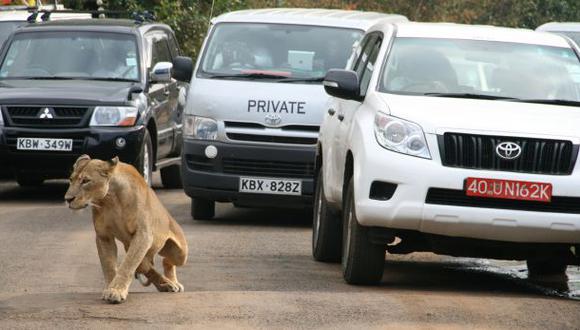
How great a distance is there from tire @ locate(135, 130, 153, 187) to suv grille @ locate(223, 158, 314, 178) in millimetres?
1923

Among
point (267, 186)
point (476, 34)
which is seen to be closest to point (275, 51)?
point (267, 186)

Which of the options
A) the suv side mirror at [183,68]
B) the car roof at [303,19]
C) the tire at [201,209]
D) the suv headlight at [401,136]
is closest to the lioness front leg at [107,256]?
the suv headlight at [401,136]

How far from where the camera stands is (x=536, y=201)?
9.57 metres

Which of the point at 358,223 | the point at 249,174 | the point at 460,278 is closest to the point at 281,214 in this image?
the point at 249,174

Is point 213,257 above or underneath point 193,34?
above

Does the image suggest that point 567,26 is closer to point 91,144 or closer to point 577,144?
point 91,144

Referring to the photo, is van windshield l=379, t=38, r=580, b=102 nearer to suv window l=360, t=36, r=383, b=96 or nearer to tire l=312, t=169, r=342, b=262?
suv window l=360, t=36, r=383, b=96

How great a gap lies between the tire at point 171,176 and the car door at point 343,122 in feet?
24.5

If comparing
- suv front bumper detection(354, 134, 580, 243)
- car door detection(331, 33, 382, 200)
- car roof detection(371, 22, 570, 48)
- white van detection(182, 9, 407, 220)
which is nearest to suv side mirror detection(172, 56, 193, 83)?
white van detection(182, 9, 407, 220)

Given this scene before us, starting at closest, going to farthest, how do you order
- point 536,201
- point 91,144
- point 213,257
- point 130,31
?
point 536,201
point 213,257
point 91,144
point 130,31

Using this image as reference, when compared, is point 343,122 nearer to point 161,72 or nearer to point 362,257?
point 362,257

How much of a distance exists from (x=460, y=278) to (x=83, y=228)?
14.1ft

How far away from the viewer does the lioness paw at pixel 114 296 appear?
8.77 metres

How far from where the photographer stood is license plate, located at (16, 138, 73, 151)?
16.2 meters
